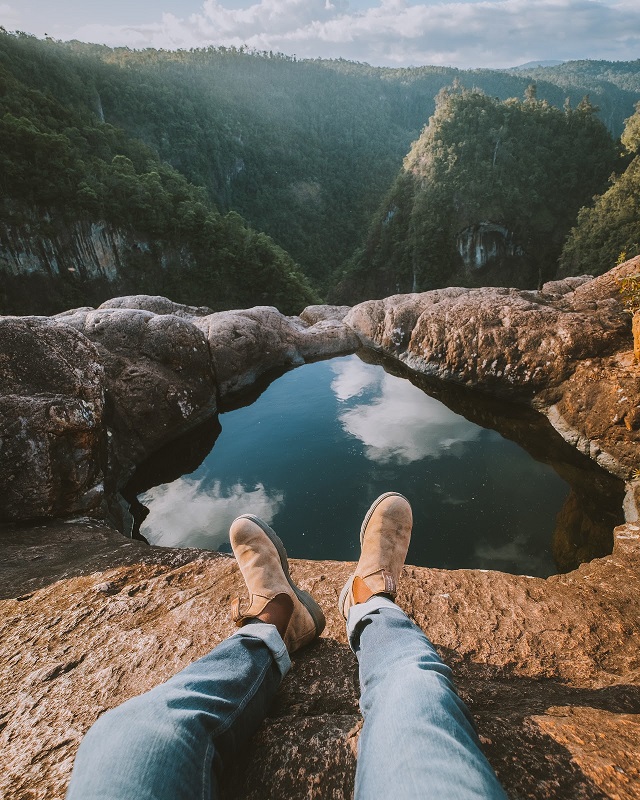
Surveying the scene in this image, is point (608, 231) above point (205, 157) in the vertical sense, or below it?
below

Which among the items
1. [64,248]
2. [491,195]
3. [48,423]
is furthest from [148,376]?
[491,195]

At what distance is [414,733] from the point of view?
1.20m

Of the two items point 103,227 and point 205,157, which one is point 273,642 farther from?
point 205,157

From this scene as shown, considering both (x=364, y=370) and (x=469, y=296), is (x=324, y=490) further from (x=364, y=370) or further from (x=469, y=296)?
(x=469, y=296)

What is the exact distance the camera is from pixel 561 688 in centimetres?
210

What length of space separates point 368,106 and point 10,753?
6510 inches

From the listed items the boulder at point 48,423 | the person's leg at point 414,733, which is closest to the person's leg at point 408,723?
the person's leg at point 414,733

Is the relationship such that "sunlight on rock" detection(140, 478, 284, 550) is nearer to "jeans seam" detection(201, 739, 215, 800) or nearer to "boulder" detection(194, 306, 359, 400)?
"boulder" detection(194, 306, 359, 400)

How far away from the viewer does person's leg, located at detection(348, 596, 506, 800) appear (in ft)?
3.49

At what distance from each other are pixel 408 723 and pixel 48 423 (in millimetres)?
4322

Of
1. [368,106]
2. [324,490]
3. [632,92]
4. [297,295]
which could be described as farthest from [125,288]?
[632,92]

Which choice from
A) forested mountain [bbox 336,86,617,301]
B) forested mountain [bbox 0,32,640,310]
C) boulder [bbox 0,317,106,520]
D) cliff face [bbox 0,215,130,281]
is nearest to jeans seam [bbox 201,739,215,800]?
boulder [bbox 0,317,106,520]

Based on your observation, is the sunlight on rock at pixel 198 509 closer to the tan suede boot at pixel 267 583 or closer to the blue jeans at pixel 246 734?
the tan suede boot at pixel 267 583

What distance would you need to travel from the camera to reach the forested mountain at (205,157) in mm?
35969
